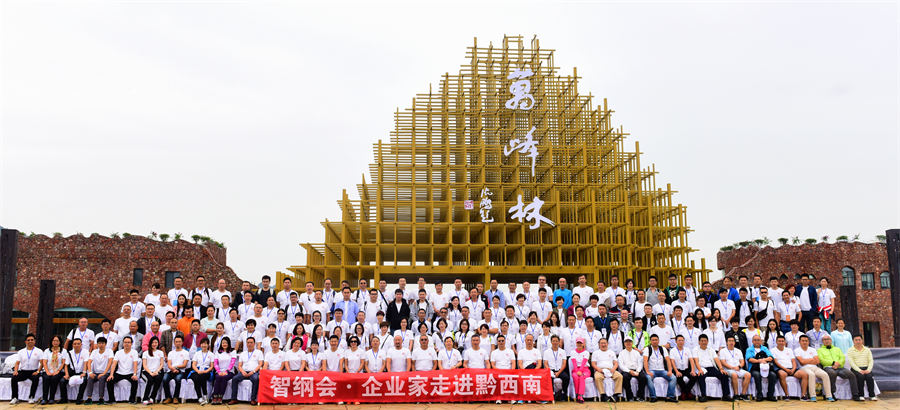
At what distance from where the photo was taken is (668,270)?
Answer: 2620cm

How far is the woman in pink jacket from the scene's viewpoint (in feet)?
34.1

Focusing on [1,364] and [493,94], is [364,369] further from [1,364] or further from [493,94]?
[493,94]

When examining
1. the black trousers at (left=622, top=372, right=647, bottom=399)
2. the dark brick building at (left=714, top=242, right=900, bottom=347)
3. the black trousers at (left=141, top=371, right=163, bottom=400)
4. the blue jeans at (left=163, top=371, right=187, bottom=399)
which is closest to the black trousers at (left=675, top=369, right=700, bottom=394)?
the black trousers at (left=622, top=372, right=647, bottom=399)

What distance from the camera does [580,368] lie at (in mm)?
10484

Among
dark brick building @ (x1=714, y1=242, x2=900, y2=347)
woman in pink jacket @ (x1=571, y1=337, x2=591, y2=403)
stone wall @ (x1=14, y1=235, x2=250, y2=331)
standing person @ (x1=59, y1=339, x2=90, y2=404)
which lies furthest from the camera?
dark brick building @ (x1=714, y1=242, x2=900, y2=347)

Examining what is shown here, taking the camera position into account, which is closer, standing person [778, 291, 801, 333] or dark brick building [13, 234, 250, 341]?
standing person [778, 291, 801, 333]

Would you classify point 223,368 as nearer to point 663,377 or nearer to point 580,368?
point 580,368

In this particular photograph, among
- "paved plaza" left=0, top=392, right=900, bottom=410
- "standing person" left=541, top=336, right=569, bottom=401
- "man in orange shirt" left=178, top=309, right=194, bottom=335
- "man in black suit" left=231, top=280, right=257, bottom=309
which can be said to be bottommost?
"paved plaza" left=0, top=392, right=900, bottom=410

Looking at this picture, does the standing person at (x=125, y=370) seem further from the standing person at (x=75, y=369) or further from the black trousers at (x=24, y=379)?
the black trousers at (x=24, y=379)

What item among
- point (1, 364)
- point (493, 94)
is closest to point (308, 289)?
point (1, 364)

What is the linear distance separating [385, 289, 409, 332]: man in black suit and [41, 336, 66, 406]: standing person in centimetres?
563

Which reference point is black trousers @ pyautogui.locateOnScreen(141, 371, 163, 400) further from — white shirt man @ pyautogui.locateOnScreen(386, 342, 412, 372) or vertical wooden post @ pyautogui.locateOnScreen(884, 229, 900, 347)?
vertical wooden post @ pyautogui.locateOnScreen(884, 229, 900, 347)

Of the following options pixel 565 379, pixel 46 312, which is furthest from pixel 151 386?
pixel 565 379

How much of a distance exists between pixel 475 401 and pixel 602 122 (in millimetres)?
20792
